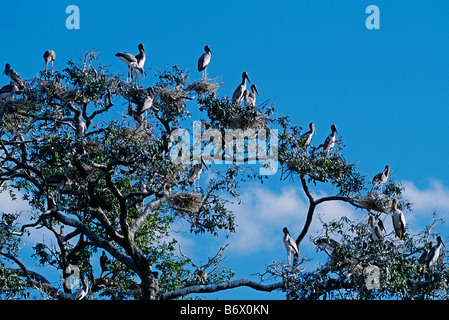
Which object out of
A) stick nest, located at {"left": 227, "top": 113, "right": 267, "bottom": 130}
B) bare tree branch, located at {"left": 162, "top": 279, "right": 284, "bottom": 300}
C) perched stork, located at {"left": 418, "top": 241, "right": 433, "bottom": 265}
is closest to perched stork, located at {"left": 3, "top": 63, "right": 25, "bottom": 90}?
stick nest, located at {"left": 227, "top": 113, "right": 267, "bottom": 130}

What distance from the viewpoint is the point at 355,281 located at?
13.3 meters

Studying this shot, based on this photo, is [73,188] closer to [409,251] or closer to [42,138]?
[42,138]

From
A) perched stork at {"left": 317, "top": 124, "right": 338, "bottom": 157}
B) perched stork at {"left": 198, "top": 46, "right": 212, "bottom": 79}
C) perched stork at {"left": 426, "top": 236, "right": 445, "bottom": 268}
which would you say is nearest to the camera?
perched stork at {"left": 426, "top": 236, "right": 445, "bottom": 268}

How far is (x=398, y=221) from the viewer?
615 inches

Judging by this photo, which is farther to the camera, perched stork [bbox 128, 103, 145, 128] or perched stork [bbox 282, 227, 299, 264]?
perched stork [bbox 282, 227, 299, 264]

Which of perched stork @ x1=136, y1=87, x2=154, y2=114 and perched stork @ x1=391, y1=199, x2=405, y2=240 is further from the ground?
perched stork @ x1=136, y1=87, x2=154, y2=114

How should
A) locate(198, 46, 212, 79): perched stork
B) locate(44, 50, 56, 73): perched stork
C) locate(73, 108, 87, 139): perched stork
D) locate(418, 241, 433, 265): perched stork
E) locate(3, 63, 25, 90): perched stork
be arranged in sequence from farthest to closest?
1. locate(198, 46, 212, 79): perched stork
2. locate(44, 50, 56, 73): perched stork
3. locate(3, 63, 25, 90): perched stork
4. locate(73, 108, 87, 139): perched stork
5. locate(418, 241, 433, 265): perched stork

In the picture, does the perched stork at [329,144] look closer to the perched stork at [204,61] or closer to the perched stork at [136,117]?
the perched stork at [204,61]

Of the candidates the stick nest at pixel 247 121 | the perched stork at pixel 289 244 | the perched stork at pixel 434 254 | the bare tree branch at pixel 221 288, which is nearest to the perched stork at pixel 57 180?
the bare tree branch at pixel 221 288

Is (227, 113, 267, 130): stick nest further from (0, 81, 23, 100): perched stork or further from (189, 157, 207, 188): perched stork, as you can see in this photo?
(0, 81, 23, 100): perched stork

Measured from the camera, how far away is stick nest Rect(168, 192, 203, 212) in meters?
15.1

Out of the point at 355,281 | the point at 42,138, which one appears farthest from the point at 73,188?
the point at 355,281

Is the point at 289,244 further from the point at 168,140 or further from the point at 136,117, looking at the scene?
the point at 136,117

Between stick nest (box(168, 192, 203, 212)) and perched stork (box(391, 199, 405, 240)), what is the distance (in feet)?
13.8
